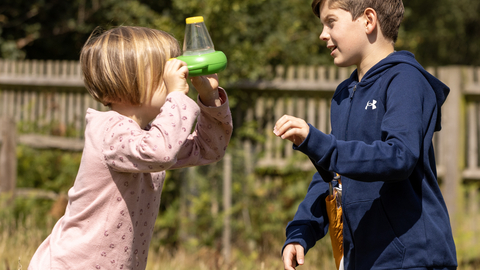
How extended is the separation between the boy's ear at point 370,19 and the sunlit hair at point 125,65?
0.78m

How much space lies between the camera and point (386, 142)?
155cm

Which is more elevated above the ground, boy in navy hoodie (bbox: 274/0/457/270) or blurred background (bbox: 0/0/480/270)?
boy in navy hoodie (bbox: 274/0/457/270)

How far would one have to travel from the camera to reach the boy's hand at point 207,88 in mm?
2066

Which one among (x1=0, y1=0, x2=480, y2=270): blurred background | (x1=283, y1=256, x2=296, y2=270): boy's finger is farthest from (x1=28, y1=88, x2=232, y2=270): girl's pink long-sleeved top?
(x1=0, y1=0, x2=480, y2=270): blurred background

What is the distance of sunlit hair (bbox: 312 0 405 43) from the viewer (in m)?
1.86

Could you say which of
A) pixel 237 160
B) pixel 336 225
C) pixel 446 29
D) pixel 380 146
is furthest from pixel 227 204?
pixel 446 29

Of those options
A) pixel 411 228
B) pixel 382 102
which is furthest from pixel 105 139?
pixel 411 228

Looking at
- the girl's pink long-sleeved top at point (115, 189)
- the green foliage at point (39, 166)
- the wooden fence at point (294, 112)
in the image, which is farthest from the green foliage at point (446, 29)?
the girl's pink long-sleeved top at point (115, 189)

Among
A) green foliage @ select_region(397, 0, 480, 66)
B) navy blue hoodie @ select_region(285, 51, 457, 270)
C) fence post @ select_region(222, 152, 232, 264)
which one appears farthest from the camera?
green foliage @ select_region(397, 0, 480, 66)

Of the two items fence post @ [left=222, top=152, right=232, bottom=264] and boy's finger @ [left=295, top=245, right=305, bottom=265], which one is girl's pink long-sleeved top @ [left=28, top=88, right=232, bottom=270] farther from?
fence post @ [left=222, top=152, right=232, bottom=264]

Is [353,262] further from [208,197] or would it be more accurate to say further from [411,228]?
[208,197]

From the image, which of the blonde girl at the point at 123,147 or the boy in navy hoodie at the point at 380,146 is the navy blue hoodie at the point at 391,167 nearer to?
the boy in navy hoodie at the point at 380,146

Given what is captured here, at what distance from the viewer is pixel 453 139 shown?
5328 millimetres

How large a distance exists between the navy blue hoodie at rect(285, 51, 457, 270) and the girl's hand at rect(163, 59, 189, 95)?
521mm
